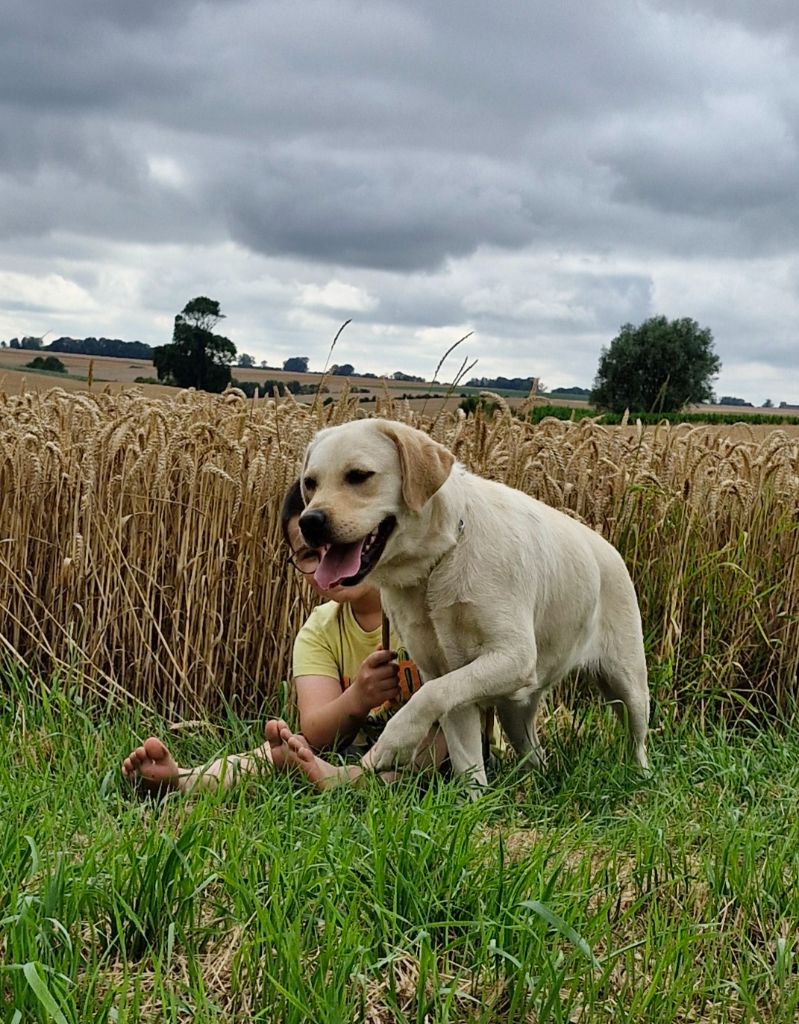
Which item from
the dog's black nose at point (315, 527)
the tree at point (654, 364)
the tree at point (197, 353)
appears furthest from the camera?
the tree at point (654, 364)

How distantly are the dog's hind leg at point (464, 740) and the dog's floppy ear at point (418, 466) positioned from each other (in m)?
0.77

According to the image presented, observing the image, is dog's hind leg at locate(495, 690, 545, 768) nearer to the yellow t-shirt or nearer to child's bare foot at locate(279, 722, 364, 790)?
the yellow t-shirt

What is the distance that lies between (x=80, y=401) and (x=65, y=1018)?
4381mm

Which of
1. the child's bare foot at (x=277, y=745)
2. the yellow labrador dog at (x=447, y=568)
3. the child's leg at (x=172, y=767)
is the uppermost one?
the yellow labrador dog at (x=447, y=568)

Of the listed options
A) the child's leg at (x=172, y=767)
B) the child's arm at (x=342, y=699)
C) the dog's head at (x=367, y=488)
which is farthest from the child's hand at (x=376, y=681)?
the dog's head at (x=367, y=488)

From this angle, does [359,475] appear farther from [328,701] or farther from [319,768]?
[328,701]

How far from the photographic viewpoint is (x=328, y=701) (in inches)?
177

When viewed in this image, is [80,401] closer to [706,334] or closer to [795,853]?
[795,853]

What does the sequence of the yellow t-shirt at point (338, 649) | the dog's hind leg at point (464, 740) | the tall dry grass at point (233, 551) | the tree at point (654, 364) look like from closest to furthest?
the dog's hind leg at point (464, 740) < the yellow t-shirt at point (338, 649) < the tall dry grass at point (233, 551) < the tree at point (654, 364)

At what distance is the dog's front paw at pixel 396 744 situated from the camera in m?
3.49

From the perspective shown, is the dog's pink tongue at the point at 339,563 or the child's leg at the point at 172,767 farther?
the child's leg at the point at 172,767

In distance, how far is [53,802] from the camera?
355 cm

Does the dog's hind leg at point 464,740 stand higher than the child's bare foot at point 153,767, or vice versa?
the dog's hind leg at point 464,740

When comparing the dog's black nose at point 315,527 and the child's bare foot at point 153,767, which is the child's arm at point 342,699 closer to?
the child's bare foot at point 153,767
